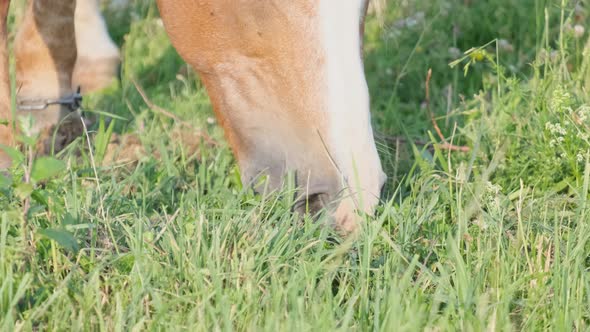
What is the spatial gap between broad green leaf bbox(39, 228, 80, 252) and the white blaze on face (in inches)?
25.6

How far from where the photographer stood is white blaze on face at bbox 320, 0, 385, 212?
2217 mm

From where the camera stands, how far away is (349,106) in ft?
7.33

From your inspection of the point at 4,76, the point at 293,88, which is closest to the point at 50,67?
the point at 4,76

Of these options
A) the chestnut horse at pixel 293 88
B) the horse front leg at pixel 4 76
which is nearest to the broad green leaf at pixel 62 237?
the chestnut horse at pixel 293 88

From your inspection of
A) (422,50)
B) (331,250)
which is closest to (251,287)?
(331,250)

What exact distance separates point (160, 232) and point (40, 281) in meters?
0.31

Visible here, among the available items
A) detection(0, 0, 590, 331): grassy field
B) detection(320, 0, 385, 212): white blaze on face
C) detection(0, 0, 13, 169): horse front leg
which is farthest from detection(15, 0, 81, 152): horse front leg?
detection(320, 0, 385, 212): white blaze on face

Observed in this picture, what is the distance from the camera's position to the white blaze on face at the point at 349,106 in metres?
2.22

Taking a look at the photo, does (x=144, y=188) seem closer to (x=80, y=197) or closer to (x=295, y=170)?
(x=80, y=197)

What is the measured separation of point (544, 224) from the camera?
2.45 m

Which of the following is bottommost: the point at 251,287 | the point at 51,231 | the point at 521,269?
the point at 521,269

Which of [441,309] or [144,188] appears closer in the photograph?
[441,309]

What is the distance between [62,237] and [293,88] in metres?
0.68

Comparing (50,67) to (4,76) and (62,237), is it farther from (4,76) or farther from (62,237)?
(62,237)
